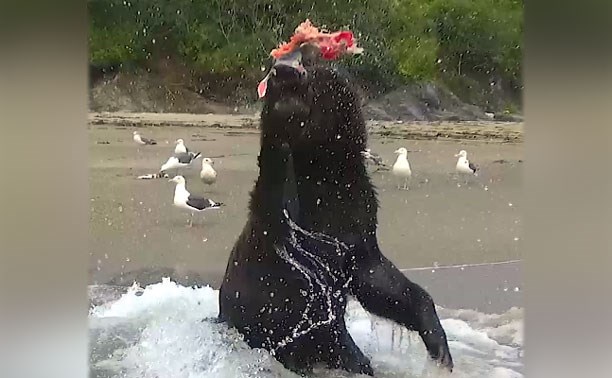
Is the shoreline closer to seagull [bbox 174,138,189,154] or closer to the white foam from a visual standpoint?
seagull [bbox 174,138,189,154]

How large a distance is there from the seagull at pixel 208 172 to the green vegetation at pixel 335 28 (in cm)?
25

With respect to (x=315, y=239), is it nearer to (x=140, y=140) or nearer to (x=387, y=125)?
(x=387, y=125)

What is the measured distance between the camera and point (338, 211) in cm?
217

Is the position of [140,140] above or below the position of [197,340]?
above

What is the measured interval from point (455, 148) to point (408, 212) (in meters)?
0.23

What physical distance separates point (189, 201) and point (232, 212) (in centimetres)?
12

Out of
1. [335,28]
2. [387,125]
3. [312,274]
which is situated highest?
[335,28]

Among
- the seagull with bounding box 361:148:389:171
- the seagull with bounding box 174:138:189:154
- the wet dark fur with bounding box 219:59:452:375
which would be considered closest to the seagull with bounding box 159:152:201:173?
the seagull with bounding box 174:138:189:154

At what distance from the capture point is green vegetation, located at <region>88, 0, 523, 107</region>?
218 centimetres

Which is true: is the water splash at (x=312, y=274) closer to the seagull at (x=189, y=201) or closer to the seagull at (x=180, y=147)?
the seagull at (x=189, y=201)

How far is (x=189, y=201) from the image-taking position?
219 centimetres

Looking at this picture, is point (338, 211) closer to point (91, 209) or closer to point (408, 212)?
point (408, 212)

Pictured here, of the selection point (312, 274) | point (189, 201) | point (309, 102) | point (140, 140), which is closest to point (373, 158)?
point (309, 102)
